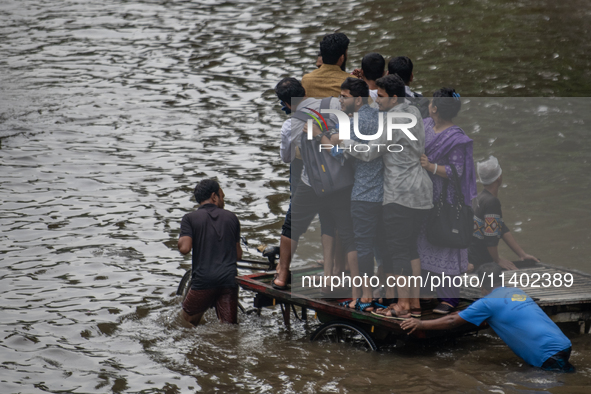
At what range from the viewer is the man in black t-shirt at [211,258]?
26.1 feet

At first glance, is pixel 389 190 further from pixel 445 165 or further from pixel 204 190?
pixel 204 190

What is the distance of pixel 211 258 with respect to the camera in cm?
800

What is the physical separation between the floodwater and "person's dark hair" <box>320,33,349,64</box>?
291 cm

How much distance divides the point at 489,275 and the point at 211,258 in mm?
2899

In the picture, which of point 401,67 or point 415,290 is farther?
point 401,67

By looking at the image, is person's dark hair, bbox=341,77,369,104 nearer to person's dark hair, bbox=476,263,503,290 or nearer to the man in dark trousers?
the man in dark trousers

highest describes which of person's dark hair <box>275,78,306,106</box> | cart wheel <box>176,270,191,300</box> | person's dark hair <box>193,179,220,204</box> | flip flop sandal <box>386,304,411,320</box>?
person's dark hair <box>275,78,306,106</box>

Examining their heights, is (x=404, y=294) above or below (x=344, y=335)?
above

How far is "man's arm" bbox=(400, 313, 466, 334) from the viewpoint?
21.7 ft

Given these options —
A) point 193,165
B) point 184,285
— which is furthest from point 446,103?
point 193,165

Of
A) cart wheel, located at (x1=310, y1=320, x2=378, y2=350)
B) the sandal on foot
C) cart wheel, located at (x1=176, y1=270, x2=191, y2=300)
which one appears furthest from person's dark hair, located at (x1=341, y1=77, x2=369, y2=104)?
cart wheel, located at (x1=176, y1=270, x2=191, y2=300)

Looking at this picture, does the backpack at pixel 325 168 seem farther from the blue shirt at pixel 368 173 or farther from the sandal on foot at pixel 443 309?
the sandal on foot at pixel 443 309

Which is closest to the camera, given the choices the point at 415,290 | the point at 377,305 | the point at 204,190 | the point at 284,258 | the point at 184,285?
the point at 415,290

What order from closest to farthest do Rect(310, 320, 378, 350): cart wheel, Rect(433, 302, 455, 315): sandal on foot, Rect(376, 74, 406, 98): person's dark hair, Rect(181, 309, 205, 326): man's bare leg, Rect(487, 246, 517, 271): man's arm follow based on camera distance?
Rect(376, 74, 406, 98): person's dark hair
Rect(433, 302, 455, 315): sandal on foot
Rect(310, 320, 378, 350): cart wheel
Rect(487, 246, 517, 271): man's arm
Rect(181, 309, 205, 326): man's bare leg
